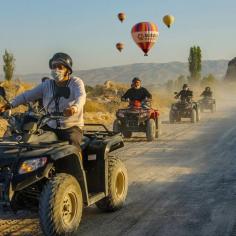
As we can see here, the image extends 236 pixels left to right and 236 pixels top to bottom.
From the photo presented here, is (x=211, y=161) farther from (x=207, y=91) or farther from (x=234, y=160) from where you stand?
(x=207, y=91)

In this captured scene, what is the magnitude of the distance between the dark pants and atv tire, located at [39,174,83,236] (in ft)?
1.67

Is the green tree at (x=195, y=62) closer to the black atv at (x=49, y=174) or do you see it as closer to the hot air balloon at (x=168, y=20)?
the hot air balloon at (x=168, y=20)

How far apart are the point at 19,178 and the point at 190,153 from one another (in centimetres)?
783

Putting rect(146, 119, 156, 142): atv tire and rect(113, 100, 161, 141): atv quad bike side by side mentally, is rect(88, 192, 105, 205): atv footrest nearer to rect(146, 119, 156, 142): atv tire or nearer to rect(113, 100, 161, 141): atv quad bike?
rect(146, 119, 156, 142): atv tire

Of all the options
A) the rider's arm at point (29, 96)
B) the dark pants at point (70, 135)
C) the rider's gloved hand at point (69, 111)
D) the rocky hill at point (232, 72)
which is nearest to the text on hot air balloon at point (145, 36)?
the rider's arm at point (29, 96)

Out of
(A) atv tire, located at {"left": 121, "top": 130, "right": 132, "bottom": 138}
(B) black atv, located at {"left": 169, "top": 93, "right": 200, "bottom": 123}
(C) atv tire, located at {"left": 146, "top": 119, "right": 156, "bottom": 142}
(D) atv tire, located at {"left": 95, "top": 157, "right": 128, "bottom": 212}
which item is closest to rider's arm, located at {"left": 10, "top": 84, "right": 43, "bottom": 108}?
(D) atv tire, located at {"left": 95, "top": 157, "right": 128, "bottom": 212}

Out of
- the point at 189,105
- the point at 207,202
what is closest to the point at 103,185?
the point at 207,202

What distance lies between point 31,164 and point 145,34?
2949 cm

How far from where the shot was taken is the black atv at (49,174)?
4.95 meters

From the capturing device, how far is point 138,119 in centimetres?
1536

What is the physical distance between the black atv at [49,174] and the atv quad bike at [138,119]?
8.90 meters

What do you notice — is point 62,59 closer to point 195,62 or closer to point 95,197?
point 95,197

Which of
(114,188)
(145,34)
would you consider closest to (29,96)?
(114,188)

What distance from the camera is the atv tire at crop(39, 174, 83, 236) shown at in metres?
4.96
